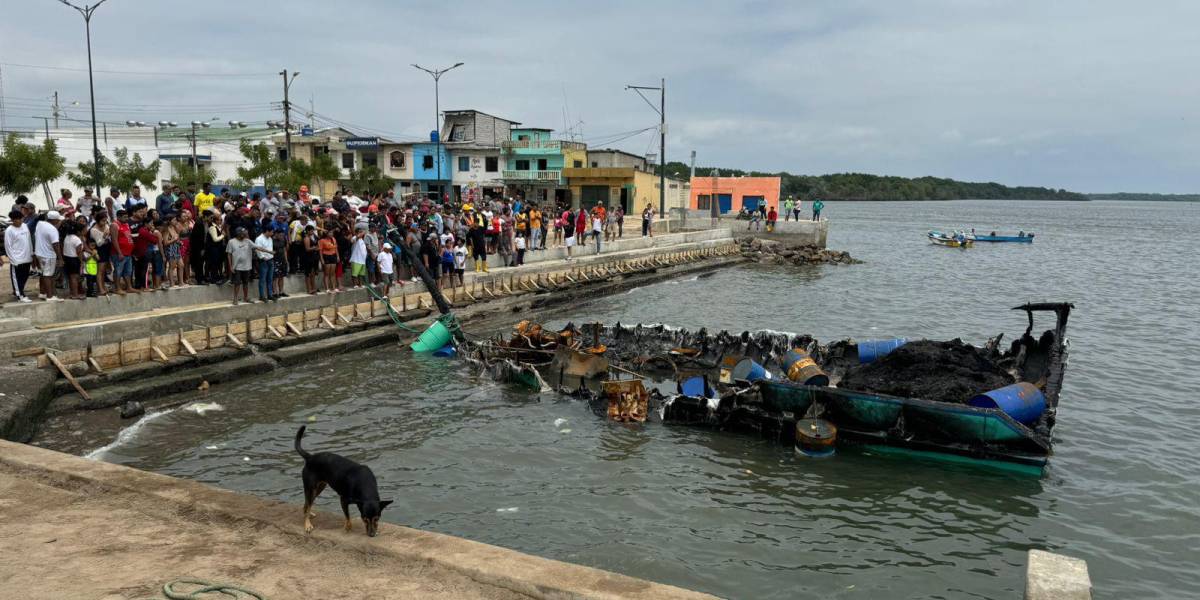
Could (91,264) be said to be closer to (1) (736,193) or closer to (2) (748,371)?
(2) (748,371)

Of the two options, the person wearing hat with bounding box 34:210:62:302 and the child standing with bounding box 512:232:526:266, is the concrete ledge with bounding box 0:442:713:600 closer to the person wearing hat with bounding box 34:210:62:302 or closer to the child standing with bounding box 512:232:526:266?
the person wearing hat with bounding box 34:210:62:302

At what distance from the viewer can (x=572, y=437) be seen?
43.6 feet

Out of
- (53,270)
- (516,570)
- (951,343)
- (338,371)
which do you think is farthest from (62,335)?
(951,343)

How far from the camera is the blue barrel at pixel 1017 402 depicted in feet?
39.8

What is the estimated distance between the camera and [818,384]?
45.5 feet

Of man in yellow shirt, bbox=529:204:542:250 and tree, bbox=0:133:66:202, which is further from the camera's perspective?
man in yellow shirt, bbox=529:204:542:250

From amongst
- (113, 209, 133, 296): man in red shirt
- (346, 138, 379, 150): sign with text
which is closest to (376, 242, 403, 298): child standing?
(113, 209, 133, 296): man in red shirt

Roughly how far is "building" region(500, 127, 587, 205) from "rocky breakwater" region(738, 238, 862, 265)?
47.9 feet

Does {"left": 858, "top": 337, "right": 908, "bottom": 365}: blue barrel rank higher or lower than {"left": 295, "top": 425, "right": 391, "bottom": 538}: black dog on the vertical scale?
lower

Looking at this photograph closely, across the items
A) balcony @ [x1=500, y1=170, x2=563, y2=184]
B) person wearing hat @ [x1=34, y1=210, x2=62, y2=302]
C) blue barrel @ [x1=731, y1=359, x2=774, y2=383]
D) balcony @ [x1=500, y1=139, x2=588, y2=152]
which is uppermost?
balcony @ [x1=500, y1=139, x2=588, y2=152]

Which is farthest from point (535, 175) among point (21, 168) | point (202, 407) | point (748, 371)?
point (202, 407)

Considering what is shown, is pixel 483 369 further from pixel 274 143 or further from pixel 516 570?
pixel 274 143

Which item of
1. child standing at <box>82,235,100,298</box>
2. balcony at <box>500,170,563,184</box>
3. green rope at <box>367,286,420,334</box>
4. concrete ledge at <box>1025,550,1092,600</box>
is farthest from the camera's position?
balcony at <box>500,170,563,184</box>

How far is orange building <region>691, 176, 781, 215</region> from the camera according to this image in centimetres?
6231
